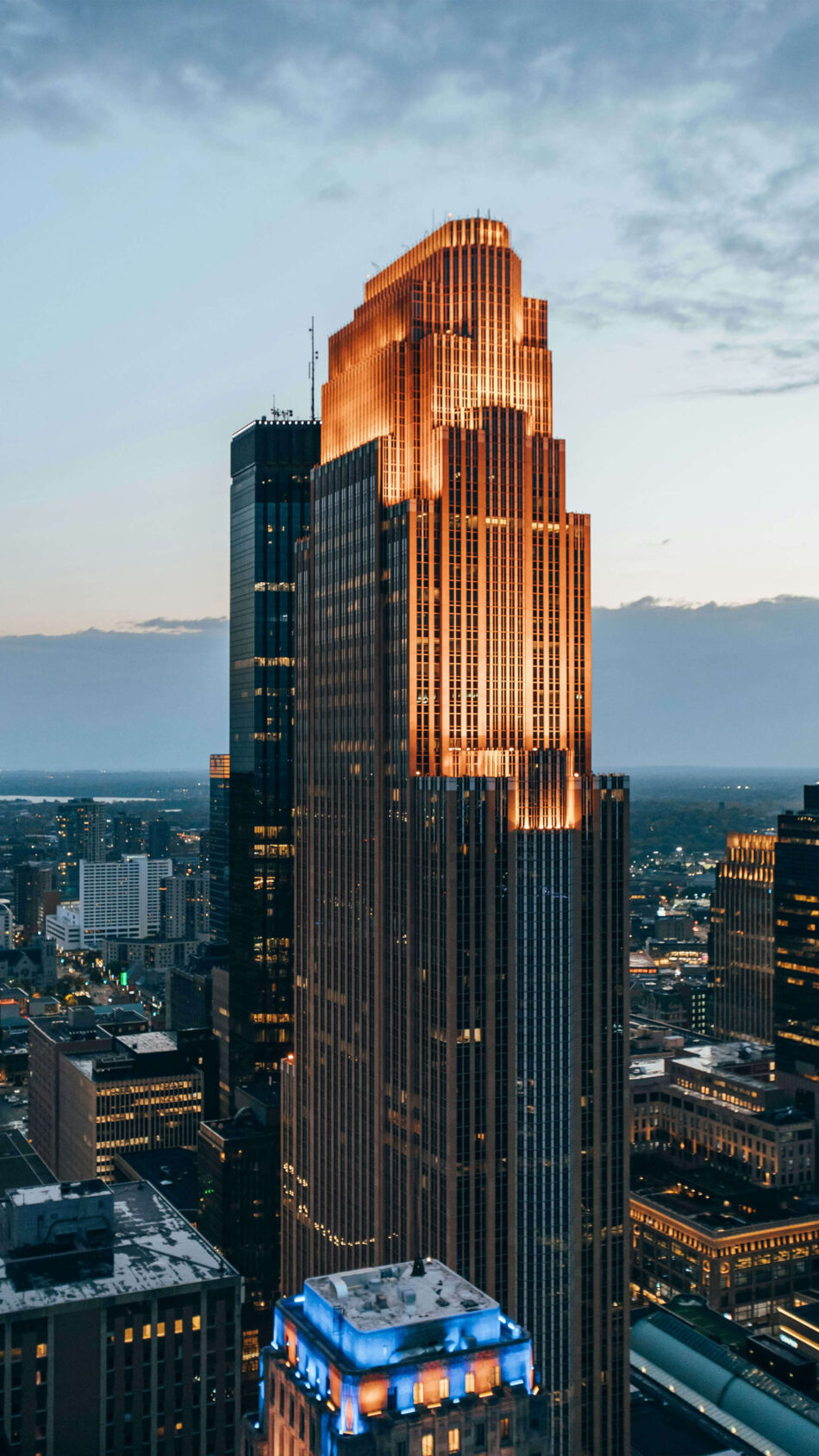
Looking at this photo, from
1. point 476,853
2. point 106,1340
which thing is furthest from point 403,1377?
point 476,853

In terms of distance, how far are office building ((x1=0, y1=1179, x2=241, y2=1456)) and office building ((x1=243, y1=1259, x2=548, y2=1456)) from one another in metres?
43.2

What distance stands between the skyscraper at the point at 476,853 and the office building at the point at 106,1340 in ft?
78.2

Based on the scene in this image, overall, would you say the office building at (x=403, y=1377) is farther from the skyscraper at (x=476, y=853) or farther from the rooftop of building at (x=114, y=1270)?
the rooftop of building at (x=114, y=1270)

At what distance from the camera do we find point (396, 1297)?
404 ft

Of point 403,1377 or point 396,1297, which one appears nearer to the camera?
point 403,1377

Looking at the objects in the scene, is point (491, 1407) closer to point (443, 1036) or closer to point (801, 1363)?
point (443, 1036)

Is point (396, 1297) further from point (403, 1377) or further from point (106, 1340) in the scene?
point (106, 1340)

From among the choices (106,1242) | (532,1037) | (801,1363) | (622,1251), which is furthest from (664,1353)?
(106,1242)

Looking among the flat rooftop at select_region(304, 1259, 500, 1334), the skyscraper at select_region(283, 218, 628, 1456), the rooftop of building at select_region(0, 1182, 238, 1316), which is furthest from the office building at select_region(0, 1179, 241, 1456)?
Answer: the flat rooftop at select_region(304, 1259, 500, 1334)

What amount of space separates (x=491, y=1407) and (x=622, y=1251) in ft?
196

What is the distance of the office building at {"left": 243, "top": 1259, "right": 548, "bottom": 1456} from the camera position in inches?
4395

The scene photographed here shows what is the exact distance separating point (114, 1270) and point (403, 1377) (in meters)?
69.4

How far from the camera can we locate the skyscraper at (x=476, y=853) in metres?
165

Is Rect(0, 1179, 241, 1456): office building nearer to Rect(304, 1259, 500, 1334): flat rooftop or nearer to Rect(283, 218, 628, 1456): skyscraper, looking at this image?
Rect(283, 218, 628, 1456): skyscraper
